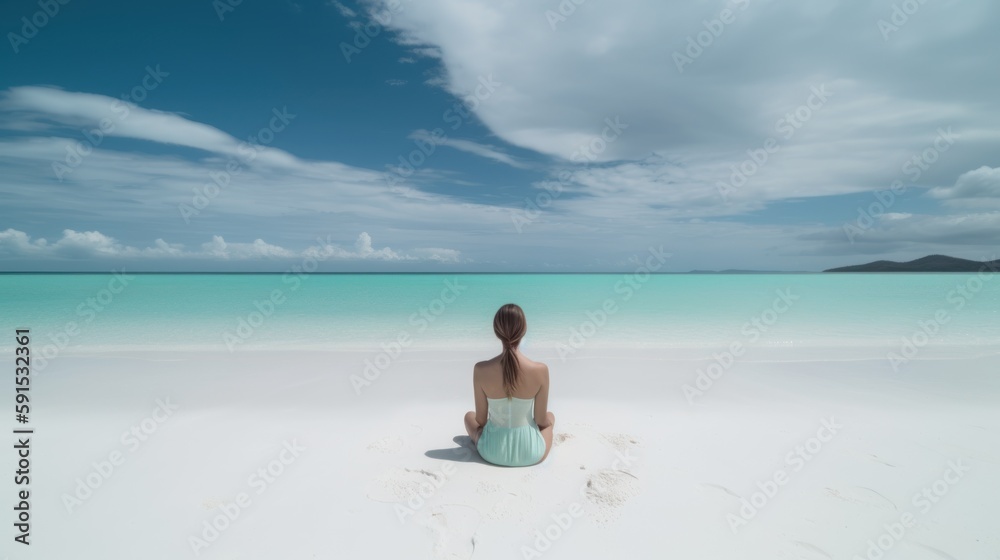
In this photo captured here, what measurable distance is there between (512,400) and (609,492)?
3.72 ft

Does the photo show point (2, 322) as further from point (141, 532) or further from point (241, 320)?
point (141, 532)

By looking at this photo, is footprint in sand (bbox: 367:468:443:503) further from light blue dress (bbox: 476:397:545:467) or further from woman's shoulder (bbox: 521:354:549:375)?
woman's shoulder (bbox: 521:354:549:375)

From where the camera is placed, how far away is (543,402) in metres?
4.32

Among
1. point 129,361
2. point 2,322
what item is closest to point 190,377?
point 129,361

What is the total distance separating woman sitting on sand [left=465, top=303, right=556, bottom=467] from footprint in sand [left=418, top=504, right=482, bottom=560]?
0.80 meters

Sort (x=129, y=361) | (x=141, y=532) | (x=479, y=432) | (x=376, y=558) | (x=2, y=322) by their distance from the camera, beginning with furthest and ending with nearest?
(x=2, y=322)
(x=129, y=361)
(x=479, y=432)
(x=141, y=532)
(x=376, y=558)

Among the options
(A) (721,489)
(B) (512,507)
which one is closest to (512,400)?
(B) (512,507)

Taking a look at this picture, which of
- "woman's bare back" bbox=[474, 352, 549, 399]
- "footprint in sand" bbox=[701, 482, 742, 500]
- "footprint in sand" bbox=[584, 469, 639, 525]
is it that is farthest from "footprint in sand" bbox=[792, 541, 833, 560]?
"woman's bare back" bbox=[474, 352, 549, 399]

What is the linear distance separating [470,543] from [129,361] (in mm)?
10172

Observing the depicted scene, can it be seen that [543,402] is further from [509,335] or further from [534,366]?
[509,335]

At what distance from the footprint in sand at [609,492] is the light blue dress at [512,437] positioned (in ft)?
1.94

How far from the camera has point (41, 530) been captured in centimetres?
324

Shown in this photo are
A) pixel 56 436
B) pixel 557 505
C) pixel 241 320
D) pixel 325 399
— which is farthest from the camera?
pixel 241 320

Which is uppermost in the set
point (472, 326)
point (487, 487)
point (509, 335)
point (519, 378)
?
point (472, 326)
